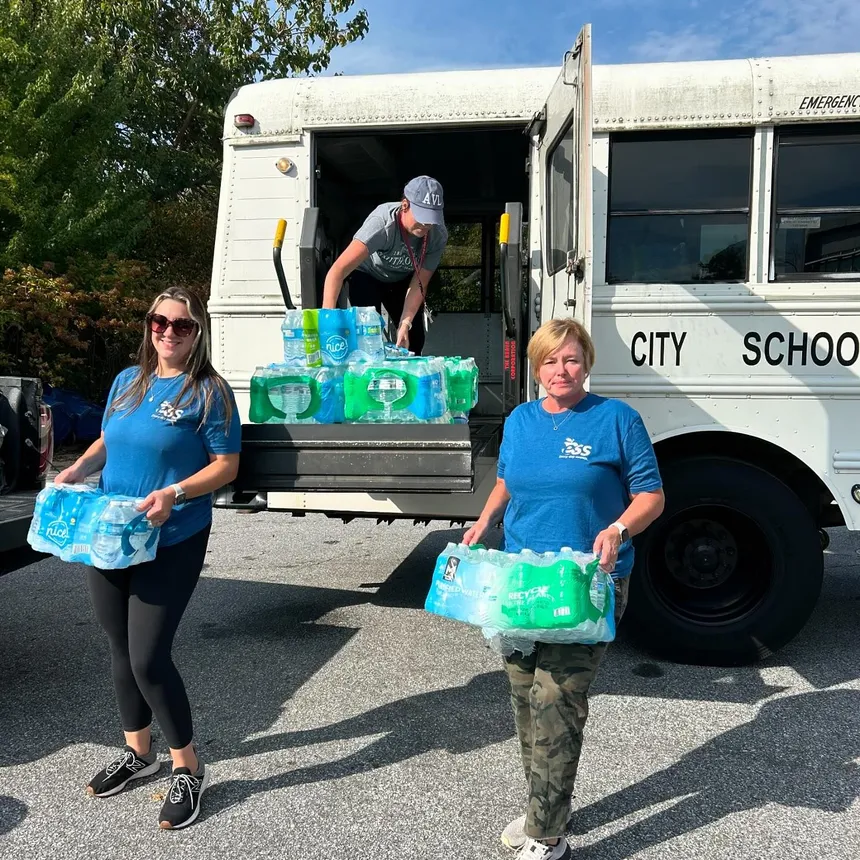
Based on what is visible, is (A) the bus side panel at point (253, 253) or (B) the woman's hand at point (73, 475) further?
(A) the bus side panel at point (253, 253)

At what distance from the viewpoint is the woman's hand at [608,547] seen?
6.89 feet

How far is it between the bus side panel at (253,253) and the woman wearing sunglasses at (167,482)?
1648 millimetres

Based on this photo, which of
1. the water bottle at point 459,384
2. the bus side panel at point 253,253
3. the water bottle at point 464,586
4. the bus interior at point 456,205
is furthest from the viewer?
the bus interior at point 456,205

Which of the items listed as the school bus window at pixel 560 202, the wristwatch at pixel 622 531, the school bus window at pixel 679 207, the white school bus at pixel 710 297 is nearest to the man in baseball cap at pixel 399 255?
the white school bus at pixel 710 297

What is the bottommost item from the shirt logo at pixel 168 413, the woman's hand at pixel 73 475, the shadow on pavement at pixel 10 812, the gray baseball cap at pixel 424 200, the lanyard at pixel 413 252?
the shadow on pavement at pixel 10 812

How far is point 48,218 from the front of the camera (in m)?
11.0

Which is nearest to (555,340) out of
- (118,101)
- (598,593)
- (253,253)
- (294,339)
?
(598,593)

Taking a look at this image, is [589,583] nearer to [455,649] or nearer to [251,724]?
[251,724]

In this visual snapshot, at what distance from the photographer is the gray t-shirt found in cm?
428

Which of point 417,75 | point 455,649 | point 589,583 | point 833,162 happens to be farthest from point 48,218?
point 589,583

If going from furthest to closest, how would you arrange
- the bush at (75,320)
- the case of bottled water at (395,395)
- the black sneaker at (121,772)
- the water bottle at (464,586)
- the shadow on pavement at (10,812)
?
1. the bush at (75,320)
2. the case of bottled water at (395,395)
3. the black sneaker at (121,772)
4. the shadow on pavement at (10,812)
5. the water bottle at (464,586)

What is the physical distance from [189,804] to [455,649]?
1765mm

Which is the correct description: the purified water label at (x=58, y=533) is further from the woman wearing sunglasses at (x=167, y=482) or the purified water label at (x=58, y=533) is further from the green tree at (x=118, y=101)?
the green tree at (x=118, y=101)

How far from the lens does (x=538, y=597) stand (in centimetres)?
208
